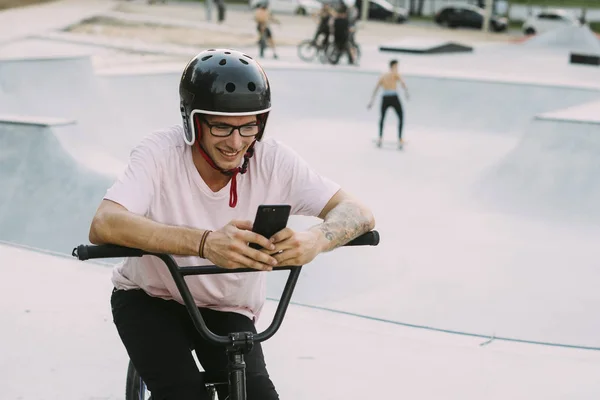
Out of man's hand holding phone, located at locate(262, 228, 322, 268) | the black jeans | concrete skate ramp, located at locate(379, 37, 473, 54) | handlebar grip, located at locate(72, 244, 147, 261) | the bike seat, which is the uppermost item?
man's hand holding phone, located at locate(262, 228, 322, 268)

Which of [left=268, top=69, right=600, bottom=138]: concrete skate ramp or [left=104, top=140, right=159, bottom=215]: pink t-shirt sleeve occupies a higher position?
[left=104, top=140, right=159, bottom=215]: pink t-shirt sleeve

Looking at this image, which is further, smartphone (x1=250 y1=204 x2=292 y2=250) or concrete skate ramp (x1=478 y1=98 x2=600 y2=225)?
concrete skate ramp (x1=478 y1=98 x2=600 y2=225)

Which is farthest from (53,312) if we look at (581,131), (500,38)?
(500,38)

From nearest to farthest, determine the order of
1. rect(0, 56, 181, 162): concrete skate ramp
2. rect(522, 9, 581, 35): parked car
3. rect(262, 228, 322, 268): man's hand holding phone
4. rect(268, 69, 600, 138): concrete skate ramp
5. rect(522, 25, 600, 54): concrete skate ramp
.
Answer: rect(262, 228, 322, 268): man's hand holding phone, rect(0, 56, 181, 162): concrete skate ramp, rect(268, 69, 600, 138): concrete skate ramp, rect(522, 25, 600, 54): concrete skate ramp, rect(522, 9, 581, 35): parked car

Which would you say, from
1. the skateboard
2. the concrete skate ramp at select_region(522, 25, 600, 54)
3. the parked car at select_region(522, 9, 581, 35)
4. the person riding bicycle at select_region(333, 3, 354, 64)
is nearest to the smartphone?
the skateboard

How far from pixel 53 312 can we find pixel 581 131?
7.64 metres

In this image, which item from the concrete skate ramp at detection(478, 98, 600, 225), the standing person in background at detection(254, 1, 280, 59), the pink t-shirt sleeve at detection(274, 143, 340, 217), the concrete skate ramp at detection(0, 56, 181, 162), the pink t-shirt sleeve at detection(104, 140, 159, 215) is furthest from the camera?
the standing person in background at detection(254, 1, 280, 59)

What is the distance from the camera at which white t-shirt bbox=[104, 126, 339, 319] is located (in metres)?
2.36

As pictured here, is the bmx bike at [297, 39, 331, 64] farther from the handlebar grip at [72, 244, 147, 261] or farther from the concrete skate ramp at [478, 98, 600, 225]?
the handlebar grip at [72, 244, 147, 261]

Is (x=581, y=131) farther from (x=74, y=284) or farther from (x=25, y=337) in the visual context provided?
(x=25, y=337)

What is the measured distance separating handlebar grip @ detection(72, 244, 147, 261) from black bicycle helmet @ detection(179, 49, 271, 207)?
1.13ft

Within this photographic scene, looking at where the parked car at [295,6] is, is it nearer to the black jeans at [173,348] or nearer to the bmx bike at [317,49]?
the bmx bike at [317,49]

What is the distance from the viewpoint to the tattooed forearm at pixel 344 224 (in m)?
2.33

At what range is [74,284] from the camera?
5.00 metres
